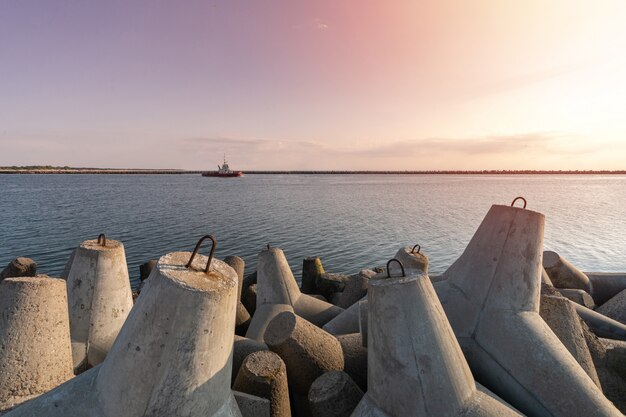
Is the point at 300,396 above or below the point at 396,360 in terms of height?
below

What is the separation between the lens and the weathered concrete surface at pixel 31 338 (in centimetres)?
305

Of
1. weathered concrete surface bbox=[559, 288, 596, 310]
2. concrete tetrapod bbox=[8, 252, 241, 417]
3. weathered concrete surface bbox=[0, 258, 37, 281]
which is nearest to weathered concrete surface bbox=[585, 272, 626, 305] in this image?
weathered concrete surface bbox=[559, 288, 596, 310]

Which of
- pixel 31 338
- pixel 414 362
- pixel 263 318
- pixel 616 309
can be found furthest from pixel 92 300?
pixel 616 309

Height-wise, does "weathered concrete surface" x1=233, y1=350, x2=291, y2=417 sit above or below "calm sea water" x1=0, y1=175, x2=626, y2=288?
above

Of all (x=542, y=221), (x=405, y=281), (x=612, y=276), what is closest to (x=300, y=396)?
(x=405, y=281)

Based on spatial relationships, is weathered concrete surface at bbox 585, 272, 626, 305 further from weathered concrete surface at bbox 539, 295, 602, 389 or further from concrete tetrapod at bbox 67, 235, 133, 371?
concrete tetrapod at bbox 67, 235, 133, 371

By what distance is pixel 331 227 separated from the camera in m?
23.6

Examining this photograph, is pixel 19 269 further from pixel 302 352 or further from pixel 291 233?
pixel 291 233

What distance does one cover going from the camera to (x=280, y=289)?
244 inches

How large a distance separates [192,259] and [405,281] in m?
1.57

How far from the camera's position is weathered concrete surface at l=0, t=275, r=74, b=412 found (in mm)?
3047

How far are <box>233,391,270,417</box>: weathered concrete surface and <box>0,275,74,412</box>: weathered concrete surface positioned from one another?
5.28ft

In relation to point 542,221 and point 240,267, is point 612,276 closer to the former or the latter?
point 542,221

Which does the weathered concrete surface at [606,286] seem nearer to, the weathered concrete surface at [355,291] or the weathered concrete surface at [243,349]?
the weathered concrete surface at [355,291]
